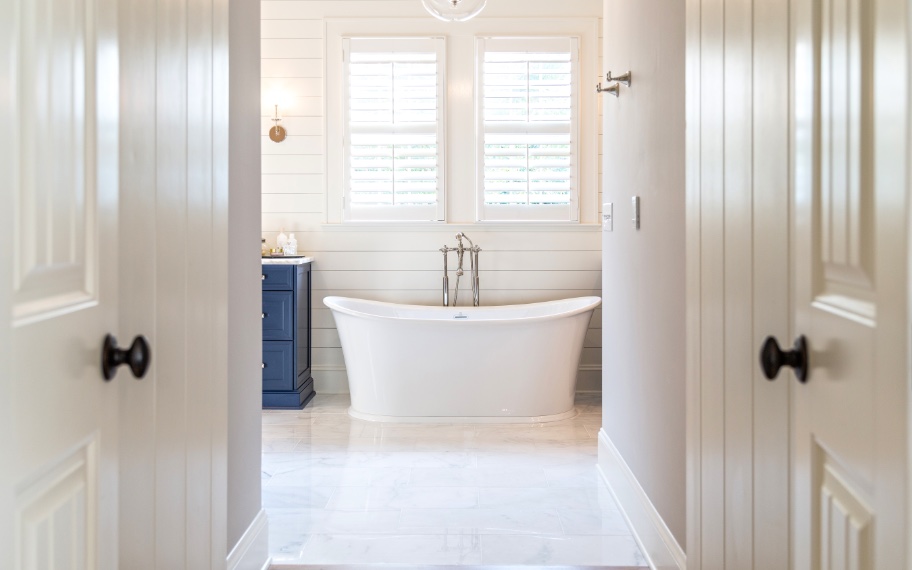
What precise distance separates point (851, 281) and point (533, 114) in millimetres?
4357

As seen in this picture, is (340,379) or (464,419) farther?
(340,379)

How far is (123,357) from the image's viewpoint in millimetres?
1143

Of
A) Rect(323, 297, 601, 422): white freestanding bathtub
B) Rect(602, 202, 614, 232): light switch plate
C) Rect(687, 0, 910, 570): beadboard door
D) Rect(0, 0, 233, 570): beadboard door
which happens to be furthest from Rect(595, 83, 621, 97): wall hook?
Rect(0, 0, 233, 570): beadboard door

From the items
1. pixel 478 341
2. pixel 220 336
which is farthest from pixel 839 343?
pixel 478 341

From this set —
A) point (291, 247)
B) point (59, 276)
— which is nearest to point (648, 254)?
point (59, 276)

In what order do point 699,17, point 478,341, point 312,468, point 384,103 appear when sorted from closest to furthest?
1. point 699,17
2. point 312,468
3. point 478,341
4. point 384,103

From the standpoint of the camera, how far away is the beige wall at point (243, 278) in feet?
7.15

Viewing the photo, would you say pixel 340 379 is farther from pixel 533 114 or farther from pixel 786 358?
pixel 786 358

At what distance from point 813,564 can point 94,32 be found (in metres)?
1.21

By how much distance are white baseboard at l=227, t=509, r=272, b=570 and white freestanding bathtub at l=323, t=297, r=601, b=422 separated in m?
2.01

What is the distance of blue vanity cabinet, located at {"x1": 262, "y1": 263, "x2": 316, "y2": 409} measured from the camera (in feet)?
15.7

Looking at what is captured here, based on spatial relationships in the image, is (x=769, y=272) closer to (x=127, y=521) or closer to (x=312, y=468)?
(x=127, y=521)

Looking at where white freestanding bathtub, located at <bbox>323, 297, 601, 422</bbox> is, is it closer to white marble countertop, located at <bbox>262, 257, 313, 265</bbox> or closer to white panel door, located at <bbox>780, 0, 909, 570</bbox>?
white marble countertop, located at <bbox>262, 257, 313, 265</bbox>

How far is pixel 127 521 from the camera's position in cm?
128
